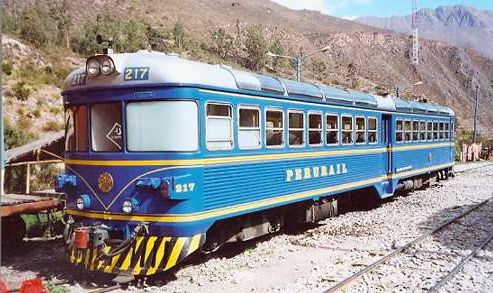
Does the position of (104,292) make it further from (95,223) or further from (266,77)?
(266,77)

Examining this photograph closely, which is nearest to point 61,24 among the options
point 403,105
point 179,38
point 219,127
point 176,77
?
point 179,38

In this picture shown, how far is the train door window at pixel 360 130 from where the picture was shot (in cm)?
1294

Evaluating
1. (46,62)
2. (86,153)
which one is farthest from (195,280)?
(46,62)

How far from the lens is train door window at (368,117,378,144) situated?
13.6 metres

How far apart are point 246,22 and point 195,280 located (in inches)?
3568

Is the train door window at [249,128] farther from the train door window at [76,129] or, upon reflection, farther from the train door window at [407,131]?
the train door window at [407,131]

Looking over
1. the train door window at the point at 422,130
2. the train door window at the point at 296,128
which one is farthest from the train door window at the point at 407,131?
the train door window at the point at 296,128

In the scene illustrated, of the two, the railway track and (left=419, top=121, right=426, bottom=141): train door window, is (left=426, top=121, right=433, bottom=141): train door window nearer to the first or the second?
(left=419, top=121, right=426, bottom=141): train door window

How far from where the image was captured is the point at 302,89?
412 inches

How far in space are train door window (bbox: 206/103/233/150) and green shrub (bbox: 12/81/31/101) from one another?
22.2 meters

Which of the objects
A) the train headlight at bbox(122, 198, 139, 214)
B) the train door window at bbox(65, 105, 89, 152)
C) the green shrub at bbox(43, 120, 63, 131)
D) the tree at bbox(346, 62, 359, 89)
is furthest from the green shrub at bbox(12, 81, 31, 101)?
the tree at bbox(346, 62, 359, 89)

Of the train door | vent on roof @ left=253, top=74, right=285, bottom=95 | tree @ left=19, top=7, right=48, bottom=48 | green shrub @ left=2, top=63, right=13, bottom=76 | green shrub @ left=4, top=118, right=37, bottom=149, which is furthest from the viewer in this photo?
tree @ left=19, top=7, right=48, bottom=48

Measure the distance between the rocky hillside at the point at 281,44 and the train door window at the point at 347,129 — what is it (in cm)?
2045

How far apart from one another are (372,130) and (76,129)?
7959mm
